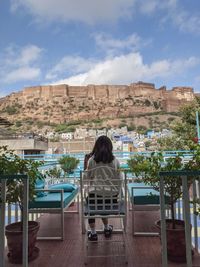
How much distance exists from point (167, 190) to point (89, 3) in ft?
8.68

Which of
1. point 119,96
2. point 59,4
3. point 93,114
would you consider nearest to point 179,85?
point 119,96

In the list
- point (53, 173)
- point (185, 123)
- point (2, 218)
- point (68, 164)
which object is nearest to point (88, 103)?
point (185, 123)

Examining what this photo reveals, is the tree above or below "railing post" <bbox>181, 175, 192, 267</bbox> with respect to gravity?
above

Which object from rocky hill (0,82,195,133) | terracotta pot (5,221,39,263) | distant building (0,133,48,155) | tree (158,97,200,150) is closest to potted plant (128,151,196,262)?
terracotta pot (5,221,39,263)

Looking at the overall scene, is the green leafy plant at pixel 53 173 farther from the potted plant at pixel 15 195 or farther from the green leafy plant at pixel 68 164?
the green leafy plant at pixel 68 164

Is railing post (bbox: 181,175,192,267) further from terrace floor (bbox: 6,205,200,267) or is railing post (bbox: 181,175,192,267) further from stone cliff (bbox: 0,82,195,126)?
stone cliff (bbox: 0,82,195,126)

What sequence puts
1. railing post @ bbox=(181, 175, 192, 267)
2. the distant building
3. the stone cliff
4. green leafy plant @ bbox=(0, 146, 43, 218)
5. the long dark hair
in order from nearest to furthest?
railing post @ bbox=(181, 175, 192, 267) < green leafy plant @ bbox=(0, 146, 43, 218) < the long dark hair < the distant building < the stone cliff

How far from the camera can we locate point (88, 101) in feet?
189

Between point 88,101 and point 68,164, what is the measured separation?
52.1 meters

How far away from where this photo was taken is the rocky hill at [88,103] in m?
51.1

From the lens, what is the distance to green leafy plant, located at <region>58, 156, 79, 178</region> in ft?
20.1

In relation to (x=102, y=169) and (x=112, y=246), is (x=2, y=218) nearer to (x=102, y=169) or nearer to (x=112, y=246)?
(x=102, y=169)

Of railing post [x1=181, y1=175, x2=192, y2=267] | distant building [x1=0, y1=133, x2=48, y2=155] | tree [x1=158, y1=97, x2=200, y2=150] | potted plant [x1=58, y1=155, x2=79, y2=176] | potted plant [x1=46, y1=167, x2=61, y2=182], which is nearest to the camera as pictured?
railing post [x1=181, y1=175, x2=192, y2=267]

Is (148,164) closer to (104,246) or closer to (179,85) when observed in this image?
(104,246)
